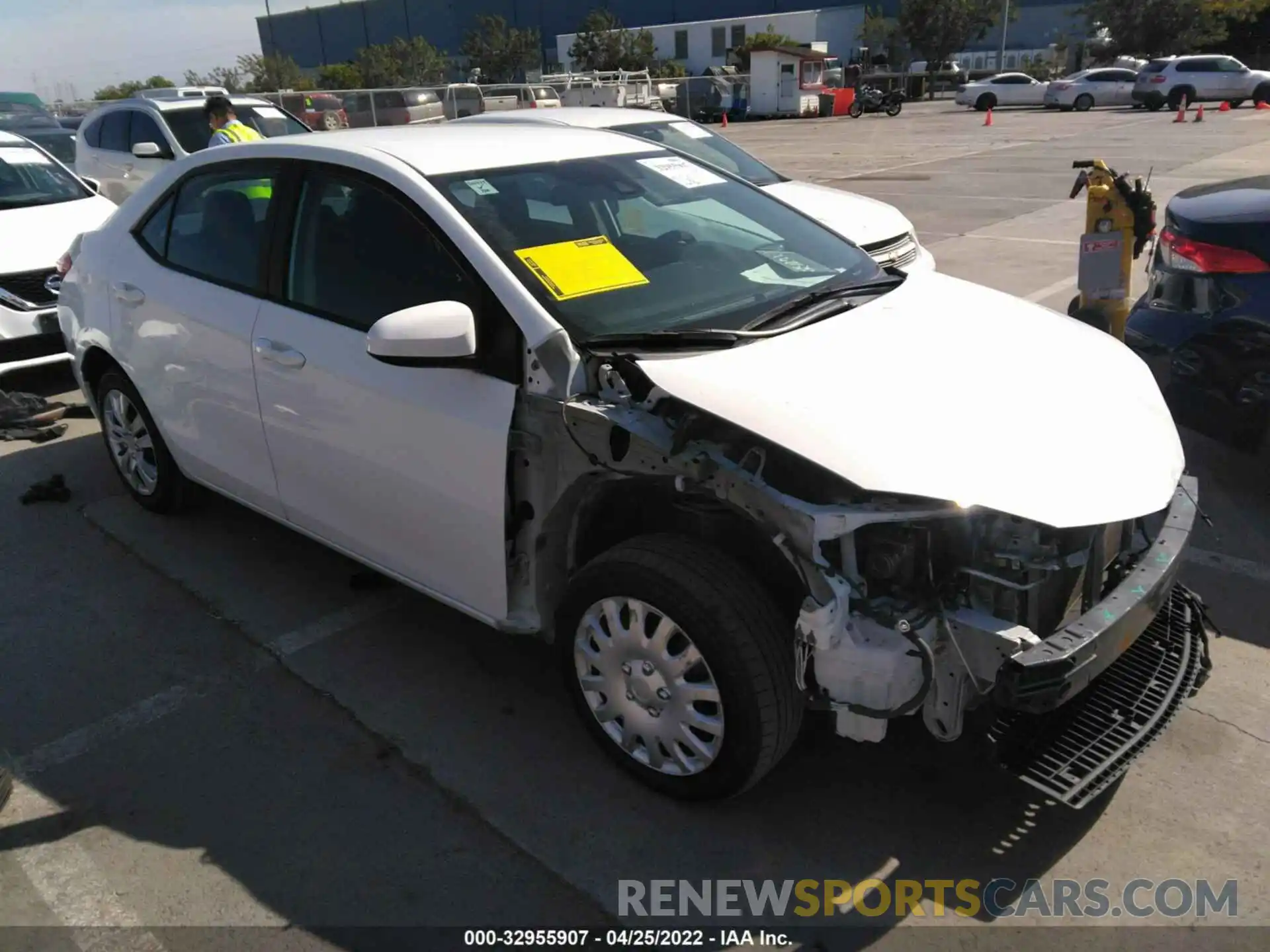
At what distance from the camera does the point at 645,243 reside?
3.47 metres

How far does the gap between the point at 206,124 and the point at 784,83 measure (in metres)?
32.7

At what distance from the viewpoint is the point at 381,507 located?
340 centimetres

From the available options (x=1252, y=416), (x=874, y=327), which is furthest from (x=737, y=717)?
(x=1252, y=416)

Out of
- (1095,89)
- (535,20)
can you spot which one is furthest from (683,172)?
(535,20)

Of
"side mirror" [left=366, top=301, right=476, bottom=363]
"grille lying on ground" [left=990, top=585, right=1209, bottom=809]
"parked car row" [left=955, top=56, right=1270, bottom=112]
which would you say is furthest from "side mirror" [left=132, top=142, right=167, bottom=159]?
"parked car row" [left=955, top=56, right=1270, bottom=112]

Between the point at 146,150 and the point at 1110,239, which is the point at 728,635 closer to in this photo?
the point at 1110,239

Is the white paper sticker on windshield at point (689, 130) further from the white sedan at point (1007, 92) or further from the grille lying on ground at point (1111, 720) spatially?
the white sedan at point (1007, 92)

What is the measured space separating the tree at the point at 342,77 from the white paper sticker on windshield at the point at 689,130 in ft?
174

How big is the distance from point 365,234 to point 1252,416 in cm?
371

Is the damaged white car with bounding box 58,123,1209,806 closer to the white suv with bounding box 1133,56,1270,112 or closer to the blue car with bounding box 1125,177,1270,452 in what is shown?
the blue car with bounding box 1125,177,1270,452

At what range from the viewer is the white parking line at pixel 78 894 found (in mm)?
2574

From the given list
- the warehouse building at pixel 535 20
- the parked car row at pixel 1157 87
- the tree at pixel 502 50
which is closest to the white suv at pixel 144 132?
the parked car row at pixel 1157 87

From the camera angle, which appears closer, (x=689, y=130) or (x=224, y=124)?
Answer: (x=224, y=124)

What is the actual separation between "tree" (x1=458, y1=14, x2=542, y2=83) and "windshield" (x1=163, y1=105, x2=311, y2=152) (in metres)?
55.2
